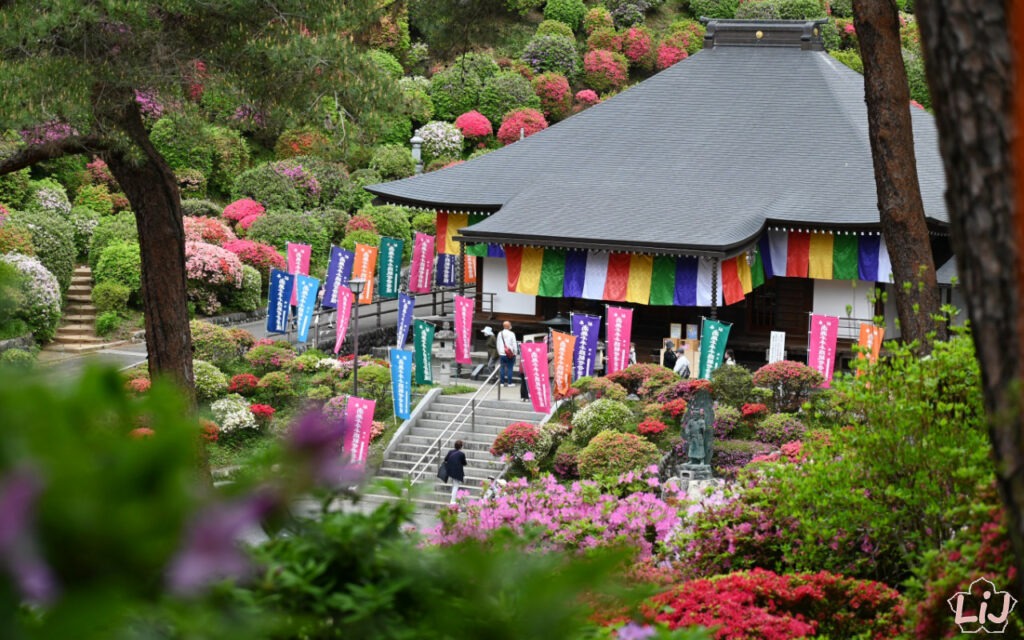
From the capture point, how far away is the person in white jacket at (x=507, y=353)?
2127cm

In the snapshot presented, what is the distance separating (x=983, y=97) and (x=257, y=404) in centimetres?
1797

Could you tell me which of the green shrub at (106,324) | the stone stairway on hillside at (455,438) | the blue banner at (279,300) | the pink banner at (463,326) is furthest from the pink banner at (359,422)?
the green shrub at (106,324)

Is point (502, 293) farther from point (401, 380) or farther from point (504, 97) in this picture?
point (504, 97)

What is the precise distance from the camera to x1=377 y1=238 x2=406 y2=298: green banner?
2595cm

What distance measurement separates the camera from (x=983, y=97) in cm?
318

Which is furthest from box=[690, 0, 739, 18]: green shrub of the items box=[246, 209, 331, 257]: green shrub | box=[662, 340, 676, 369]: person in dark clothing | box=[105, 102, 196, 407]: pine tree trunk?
box=[105, 102, 196, 407]: pine tree trunk

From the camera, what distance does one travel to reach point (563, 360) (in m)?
19.5

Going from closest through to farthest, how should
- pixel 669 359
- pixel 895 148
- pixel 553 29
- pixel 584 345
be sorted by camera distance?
pixel 895 148 → pixel 584 345 → pixel 669 359 → pixel 553 29

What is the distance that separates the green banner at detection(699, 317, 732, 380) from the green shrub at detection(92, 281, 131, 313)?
12.0 metres

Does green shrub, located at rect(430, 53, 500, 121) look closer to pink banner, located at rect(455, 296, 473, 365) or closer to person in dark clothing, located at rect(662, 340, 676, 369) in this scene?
pink banner, located at rect(455, 296, 473, 365)

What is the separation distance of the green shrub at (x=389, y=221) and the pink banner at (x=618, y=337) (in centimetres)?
1338

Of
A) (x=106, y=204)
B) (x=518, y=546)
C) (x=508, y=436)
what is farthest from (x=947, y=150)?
(x=106, y=204)

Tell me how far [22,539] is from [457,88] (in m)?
39.7

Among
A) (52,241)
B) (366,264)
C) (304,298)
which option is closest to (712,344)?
(304,298)
